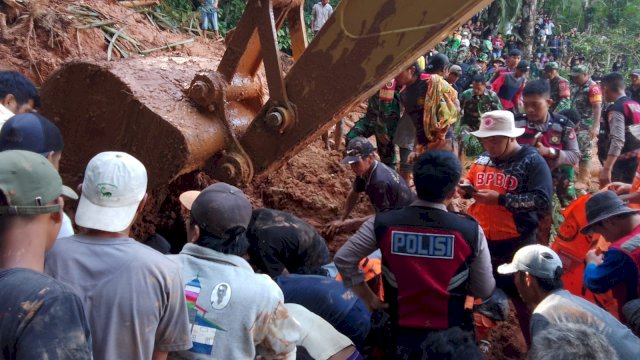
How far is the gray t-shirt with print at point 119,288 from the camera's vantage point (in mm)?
1967

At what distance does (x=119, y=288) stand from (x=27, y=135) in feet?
3.98

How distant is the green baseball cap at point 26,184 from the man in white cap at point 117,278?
321 millimetres

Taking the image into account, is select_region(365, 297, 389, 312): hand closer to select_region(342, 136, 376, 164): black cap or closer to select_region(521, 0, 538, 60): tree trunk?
select_region(342, 136, 376, 164): black cap

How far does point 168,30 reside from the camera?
892 cm

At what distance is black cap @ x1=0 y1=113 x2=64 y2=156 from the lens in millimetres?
2760

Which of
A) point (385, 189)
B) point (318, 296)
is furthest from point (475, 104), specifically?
point (318, 296)

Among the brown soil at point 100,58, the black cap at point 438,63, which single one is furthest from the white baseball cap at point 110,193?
the black cap at point 438,63

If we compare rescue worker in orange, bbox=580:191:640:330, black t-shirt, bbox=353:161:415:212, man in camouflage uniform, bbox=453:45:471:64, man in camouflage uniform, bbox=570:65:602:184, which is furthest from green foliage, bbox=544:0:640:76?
rescue worker in orange, bbox=580:191:640:330

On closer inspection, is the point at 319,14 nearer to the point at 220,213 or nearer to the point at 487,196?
the point at 487,196

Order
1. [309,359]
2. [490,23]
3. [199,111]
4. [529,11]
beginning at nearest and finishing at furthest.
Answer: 1. [309,359]
2. [199,111]
3. [529,11]
4. [490,23]

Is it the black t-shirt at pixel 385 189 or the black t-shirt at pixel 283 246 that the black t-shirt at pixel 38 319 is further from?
the black t-shirt at pixel 385 189

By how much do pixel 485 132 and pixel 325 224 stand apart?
2109 millimetres

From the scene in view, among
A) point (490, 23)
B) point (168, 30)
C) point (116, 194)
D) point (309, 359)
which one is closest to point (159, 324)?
point (116, 194)

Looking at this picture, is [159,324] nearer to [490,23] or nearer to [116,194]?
[116,194]
